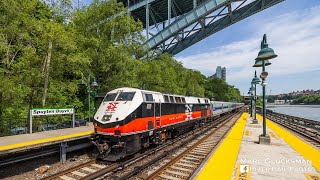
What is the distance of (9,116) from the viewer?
19.4 meters

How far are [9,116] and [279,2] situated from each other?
3935 cm

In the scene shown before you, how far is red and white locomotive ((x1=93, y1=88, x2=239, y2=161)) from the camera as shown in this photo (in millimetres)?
11578

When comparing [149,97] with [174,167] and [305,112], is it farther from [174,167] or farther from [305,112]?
[305,112]

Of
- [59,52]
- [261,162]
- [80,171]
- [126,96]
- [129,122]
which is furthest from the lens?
[59,52]

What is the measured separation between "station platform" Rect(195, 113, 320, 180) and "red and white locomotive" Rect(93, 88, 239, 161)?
150 inches

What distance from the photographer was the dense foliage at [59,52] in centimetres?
1580

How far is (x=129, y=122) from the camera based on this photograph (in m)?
11.8

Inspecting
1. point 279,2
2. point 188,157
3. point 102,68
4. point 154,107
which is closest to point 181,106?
point 154,107

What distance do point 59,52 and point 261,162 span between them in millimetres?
14347

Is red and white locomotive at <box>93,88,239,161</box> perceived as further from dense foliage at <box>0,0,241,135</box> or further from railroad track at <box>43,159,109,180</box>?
dense foliage at <box>0,0,241,135</box>

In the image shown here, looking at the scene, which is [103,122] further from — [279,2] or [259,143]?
[279,2]

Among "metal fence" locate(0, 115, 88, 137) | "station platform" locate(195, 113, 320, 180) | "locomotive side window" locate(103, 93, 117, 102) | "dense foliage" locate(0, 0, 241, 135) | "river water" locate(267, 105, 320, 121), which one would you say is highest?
"dense foliage" locate(0, 0, 241, 135)

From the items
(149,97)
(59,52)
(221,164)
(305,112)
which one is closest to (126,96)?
(149,97)

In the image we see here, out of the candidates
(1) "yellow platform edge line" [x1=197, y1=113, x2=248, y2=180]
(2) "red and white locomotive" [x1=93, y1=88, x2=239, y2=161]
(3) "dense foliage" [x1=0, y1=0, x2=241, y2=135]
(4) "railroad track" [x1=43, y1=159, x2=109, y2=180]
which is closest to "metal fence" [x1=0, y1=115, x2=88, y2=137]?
(3) "dense foliage" [x1=0, y1=0, x2=241, y2=135]
